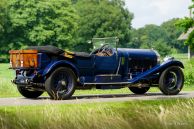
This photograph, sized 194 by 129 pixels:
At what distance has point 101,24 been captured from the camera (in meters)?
93.8

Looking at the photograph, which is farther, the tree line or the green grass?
the tree line

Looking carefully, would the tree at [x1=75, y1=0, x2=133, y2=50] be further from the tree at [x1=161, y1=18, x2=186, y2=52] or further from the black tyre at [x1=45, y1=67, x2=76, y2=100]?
the black tyre at [x1=45, y1=67, x2=76, y2=100]

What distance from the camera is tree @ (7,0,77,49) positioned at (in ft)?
248

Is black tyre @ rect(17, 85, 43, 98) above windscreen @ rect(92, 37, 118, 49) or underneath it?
underneath

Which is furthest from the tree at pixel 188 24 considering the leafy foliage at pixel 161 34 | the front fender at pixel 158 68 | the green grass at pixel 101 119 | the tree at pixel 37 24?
the leafy foliage at pixel 161 34

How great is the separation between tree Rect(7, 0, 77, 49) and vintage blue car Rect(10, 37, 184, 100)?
59.3 metres

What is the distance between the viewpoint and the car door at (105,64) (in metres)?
14.7

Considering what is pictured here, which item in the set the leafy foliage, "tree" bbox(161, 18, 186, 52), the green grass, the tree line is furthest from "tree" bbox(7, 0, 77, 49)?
"tree" bbox(161, 18, 186, 52)

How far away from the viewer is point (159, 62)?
632 inches

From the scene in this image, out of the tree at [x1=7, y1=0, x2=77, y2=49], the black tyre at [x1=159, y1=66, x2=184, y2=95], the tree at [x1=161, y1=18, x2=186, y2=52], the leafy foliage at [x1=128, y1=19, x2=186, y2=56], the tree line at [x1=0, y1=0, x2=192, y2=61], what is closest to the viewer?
the black tyre at [x1=159, y1=66, x2=184, y2=95]

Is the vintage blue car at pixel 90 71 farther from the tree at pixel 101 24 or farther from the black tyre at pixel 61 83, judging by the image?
the tree at pixel 101 24

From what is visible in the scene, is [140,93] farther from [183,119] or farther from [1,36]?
[1,36]

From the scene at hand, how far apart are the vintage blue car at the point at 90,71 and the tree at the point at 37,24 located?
59345 mm

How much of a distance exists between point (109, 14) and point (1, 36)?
2431 cm
